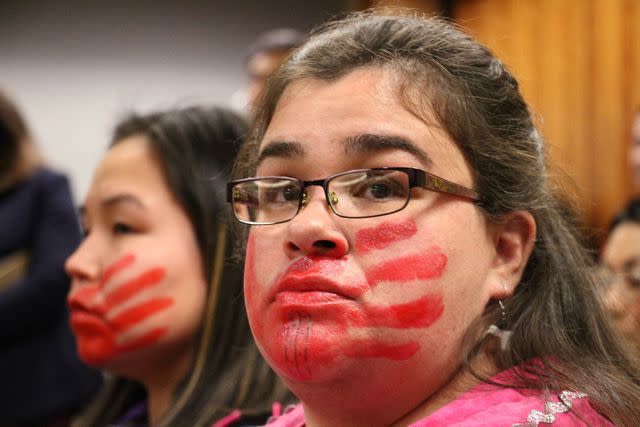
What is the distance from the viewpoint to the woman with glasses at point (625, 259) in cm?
183

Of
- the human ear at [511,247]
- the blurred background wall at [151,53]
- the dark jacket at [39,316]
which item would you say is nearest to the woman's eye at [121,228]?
the dark jacket at [39,316]

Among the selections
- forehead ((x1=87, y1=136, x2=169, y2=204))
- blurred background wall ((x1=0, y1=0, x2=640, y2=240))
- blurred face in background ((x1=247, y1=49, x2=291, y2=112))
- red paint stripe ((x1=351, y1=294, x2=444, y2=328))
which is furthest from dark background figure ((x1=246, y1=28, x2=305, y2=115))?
red paint stripe ((x1=351, y1=294, x2=444, y2=328))

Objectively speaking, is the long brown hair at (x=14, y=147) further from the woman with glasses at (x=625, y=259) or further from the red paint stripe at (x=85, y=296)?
the woman with glasses at (x=625, y=259)

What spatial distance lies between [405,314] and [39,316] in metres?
1.49

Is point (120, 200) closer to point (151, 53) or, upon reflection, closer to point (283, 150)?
point (283, 150)

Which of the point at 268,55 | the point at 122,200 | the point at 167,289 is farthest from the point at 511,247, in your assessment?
the point at 268,55

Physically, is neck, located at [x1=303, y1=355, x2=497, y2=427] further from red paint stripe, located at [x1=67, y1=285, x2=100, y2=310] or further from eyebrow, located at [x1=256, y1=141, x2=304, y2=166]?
red paint stripe, located at [x1=67, y1=285, x2=100, y2=310]

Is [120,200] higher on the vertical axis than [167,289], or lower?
higher

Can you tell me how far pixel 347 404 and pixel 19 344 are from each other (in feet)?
4.99

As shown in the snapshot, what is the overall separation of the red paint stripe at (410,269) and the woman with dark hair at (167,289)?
0.60 metres

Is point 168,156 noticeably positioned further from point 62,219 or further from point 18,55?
point 18,55

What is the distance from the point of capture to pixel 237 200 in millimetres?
1223

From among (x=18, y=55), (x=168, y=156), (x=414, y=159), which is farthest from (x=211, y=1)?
(x=414, y=159)

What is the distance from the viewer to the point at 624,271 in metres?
2.09
